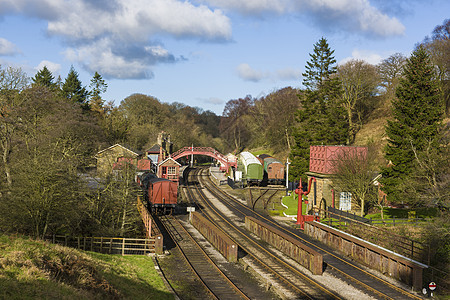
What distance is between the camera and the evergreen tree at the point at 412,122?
33.7 metres

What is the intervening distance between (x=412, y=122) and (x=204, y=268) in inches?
909

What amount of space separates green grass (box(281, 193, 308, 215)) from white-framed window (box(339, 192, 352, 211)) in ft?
14.9

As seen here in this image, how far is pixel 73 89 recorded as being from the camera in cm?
8406

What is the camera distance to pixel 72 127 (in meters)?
55.0

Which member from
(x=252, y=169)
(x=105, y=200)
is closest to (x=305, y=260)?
(x=105, y=200)

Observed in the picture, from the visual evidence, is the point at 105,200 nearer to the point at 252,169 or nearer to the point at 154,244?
the point at 154,244

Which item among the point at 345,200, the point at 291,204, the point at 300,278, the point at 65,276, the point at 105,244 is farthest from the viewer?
the point at 291,204

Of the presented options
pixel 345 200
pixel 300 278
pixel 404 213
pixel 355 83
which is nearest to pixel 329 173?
pixel 345 200

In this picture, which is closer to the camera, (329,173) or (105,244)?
(105,244)

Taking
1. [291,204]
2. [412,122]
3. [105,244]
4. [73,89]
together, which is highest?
[73,89]

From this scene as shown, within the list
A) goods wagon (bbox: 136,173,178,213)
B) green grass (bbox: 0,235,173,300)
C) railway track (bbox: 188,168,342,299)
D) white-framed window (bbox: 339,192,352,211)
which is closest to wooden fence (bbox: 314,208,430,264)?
white-framed window (bbox: 339,192,352,211)

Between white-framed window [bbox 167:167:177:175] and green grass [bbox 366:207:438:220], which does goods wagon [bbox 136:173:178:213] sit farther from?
white-framed window [bbox 167:167:177:175]

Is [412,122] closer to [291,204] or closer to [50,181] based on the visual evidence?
[291,204]

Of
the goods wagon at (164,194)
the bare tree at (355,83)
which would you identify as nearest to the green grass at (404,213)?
the goods wagon at (164,194)
